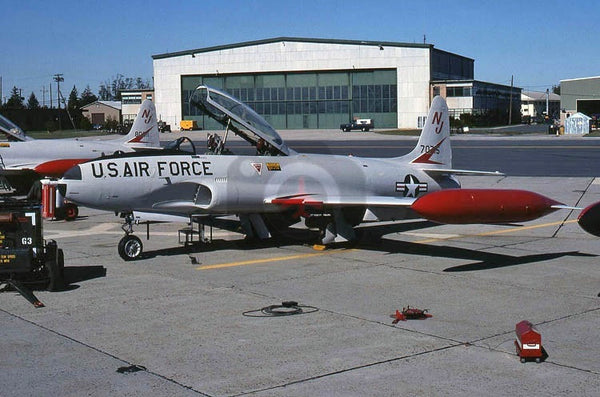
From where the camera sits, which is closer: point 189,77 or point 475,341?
point 475,341

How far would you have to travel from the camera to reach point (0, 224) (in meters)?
11.0

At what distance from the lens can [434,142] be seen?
18.3m

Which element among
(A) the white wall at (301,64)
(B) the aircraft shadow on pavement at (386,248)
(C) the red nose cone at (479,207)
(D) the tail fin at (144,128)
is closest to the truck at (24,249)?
(B) the aircraft shadow on pavement at (386,248)

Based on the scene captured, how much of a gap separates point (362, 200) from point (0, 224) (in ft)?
22.4

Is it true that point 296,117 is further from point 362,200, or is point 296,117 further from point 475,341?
point 475,341

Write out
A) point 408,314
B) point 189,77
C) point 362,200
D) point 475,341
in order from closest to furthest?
point 475,341, point 408,314, point 362,200, point 189,77

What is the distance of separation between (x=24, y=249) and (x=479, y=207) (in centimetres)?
711

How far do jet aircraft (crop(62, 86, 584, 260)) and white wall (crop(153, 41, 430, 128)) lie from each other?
72.1 meters

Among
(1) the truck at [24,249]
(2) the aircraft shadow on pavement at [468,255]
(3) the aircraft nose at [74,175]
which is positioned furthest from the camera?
(3) the aircraft nose at [74,175]

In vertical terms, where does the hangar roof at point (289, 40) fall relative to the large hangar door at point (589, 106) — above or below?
above

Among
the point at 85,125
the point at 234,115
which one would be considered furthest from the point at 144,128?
the point at 85,125

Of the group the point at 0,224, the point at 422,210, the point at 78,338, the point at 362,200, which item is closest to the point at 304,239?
the point at 362,200

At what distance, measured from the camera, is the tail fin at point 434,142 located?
18094 mm

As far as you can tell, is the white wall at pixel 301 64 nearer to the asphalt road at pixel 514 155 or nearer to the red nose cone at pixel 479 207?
the asphalt road at pixel 514 155
